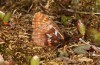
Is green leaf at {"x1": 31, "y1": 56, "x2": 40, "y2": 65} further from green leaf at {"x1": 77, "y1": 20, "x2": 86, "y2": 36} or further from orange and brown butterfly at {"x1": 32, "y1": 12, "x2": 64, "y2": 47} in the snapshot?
green leaf at {"x1": 77, "y1": 20, "x2": 86, "y2": 36}

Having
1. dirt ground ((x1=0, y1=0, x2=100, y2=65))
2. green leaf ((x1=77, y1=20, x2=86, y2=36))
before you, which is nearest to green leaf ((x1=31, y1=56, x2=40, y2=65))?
dirt ground ((x1=0, y1=0, x2=100, y2=65))

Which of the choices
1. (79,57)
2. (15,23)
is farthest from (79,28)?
(15,23)

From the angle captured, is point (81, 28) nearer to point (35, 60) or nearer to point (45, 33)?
point (45, 33)

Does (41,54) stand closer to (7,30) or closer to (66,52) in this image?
(66,52)

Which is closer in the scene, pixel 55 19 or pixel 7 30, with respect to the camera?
pixel 7 30

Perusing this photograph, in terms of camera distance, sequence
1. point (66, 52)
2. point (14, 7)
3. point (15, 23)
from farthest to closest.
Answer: point (14, 7) → point (15, 23) → point (66, 52)

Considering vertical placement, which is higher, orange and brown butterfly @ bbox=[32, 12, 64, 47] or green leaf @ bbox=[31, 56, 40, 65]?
orange and brown butterfly @ bbox=[32, 12, 64, 47]

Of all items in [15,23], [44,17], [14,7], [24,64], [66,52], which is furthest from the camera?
[14,7]

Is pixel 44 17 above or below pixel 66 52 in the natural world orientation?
above
